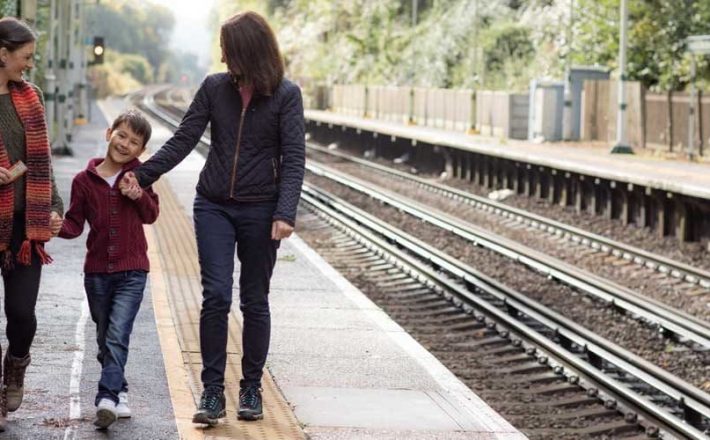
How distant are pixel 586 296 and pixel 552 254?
3.76 metres

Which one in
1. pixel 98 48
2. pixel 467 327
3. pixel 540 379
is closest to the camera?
pixel 540 379

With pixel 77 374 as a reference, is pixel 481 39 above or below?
above

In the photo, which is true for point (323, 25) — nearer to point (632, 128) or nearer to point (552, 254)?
point (632, 128)

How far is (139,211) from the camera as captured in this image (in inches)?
275

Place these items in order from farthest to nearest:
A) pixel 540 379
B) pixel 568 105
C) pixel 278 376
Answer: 1. pixel 568 105
2. pixel 540 379
3. pixel 278 376


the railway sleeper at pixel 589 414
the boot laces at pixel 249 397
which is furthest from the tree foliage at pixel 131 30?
the boot laces at pixel 249 397

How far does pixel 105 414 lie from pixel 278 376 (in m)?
2.18

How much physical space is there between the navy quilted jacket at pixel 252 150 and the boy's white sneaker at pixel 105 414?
102 centimetres

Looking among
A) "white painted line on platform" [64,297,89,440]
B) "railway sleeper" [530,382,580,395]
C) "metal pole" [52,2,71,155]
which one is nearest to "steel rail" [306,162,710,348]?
"railway sleeper" [530,382,580,395]

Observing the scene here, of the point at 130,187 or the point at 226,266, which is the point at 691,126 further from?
the point at 130,187

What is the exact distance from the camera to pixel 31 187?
21.6 ft

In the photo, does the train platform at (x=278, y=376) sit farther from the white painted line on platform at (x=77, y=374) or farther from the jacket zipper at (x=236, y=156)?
the jacket zipper at (x=236, y=156)

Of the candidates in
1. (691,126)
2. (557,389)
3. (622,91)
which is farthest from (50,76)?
(557,389)

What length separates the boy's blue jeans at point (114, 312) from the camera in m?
6.93
